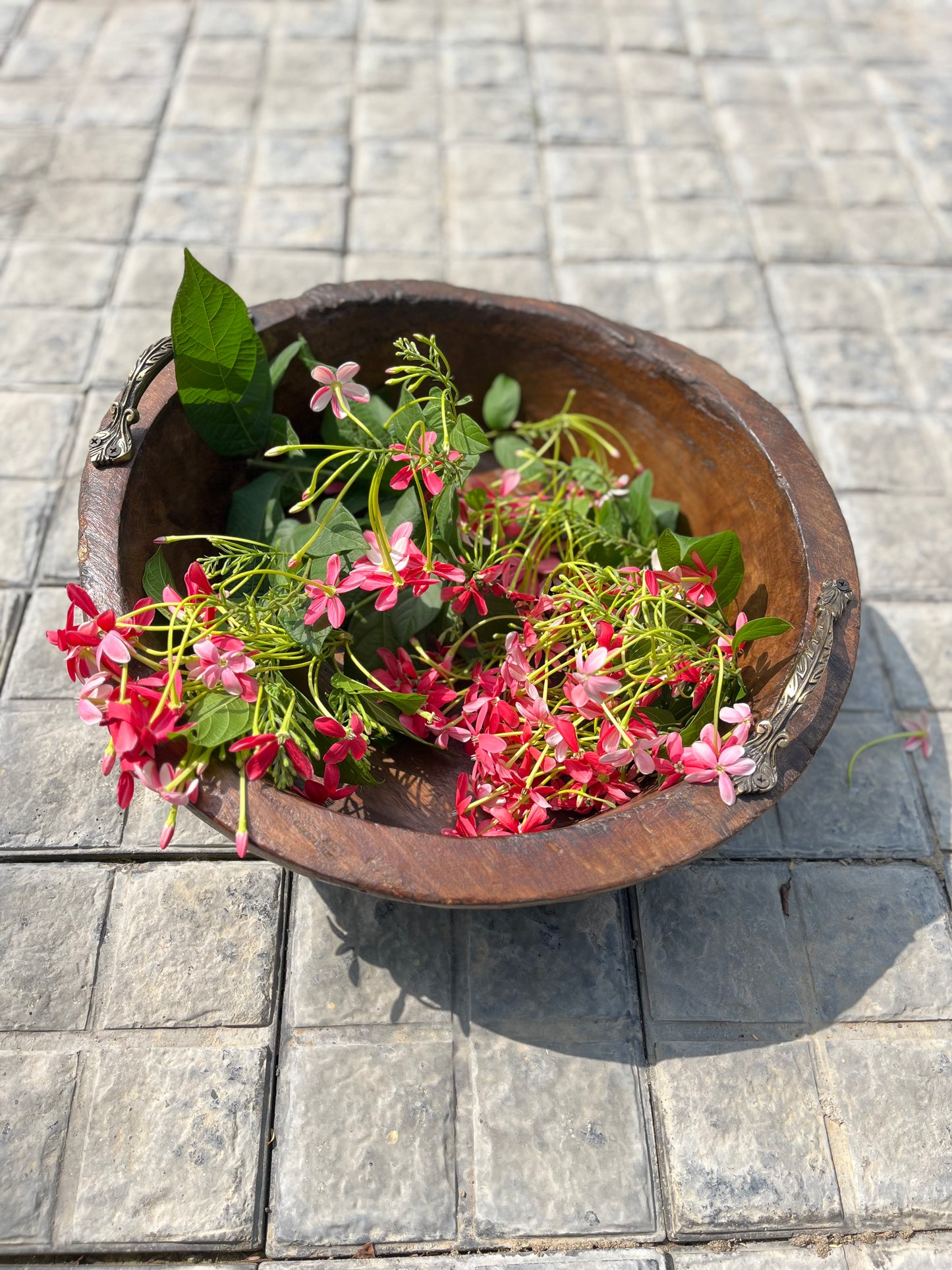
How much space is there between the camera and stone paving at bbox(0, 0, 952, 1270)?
106cm

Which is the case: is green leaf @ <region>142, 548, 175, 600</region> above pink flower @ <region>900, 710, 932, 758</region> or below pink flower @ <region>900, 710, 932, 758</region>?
above

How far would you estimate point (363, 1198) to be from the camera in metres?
1.04

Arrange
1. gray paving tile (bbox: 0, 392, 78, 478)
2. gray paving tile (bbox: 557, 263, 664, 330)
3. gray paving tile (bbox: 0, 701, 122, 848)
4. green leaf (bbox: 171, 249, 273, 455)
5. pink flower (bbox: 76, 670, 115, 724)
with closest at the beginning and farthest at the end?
pink flower (bbox: 76, 670, 115, 724), green leaf (bbox: 171, 249, 273, 455), gray paving tile (bbox: 0, 701, 122, 848), gray paving tile (bbox: 0, 392, 78, 478), gray paving tile (bbox: 557, 263, 664, 330)

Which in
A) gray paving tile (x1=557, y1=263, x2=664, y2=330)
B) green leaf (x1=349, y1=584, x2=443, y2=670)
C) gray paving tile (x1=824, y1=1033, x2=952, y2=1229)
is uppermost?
green leaf (x1=349, y1=584, x2=443, y2=670)

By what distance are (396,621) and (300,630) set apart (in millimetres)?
152

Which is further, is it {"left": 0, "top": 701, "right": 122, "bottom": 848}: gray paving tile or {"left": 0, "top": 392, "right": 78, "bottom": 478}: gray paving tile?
{"left": 0, "top": 392, "right": 78, "bottom": 478}: gray paving tile

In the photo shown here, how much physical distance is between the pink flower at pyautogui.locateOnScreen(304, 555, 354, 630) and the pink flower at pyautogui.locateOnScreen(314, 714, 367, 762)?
98mm

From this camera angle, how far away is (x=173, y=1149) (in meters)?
1.06

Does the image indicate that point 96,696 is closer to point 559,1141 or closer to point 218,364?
point 218,364

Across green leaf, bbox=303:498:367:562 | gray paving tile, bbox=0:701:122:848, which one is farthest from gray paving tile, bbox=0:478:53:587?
green leaf, bbox=303:498:367:562

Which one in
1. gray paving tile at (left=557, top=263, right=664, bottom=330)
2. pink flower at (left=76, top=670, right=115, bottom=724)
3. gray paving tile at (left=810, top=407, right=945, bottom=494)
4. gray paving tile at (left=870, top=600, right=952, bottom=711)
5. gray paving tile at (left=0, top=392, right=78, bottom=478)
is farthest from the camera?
gray paving tile at (left=557, top=263, right=664, bottom=330)

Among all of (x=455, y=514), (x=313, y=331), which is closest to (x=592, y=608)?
(x=455, y=514)

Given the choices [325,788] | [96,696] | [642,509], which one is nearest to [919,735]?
[642,509]

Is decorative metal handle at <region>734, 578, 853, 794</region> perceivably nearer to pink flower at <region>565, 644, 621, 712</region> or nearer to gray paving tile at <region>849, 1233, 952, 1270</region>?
pink flower at <region>565, 644, 621, 712</region>
